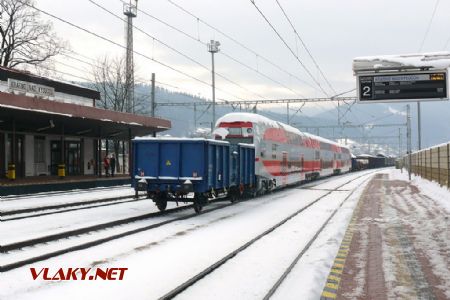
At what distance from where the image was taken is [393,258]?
9.01 m

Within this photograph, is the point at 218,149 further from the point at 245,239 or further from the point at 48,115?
the point at 48,115

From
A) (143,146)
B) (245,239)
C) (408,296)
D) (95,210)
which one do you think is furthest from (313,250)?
(95,210)

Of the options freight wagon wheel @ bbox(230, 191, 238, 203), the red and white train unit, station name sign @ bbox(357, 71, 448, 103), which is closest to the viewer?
station name sign @ bbox(357, 71, 448, 103)

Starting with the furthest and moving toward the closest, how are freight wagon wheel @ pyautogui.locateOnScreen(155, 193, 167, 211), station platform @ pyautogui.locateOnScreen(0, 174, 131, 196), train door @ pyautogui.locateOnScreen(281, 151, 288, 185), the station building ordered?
train door @ pyautogui.locateOnScreen(281, 151, 288, 185) < the station building < station platform @ pyautogui.locateOnScreen(0, 174, 131, 196) < freight wagon wheel @ pyautogui.locateOnScreen(155, 193, 167, 211)

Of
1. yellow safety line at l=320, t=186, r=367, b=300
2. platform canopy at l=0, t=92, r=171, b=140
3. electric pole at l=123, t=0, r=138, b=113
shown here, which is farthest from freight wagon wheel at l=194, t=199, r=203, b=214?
electric pole at l=123, t=0, r=138, b=113

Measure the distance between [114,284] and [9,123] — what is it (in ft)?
75.1

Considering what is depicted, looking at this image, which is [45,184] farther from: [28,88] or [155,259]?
[155,259]

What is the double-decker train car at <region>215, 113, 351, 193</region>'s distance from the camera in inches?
838

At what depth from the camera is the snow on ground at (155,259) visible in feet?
22.4

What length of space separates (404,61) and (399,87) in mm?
861

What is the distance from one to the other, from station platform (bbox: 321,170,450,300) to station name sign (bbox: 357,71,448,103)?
368 cm

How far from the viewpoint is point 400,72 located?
1512 centimetres

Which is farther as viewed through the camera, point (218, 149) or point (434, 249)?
point (218, 149)

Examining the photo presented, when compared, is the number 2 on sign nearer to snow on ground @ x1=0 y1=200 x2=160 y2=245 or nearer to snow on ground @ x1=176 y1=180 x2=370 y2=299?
snow on ground @ x1=176 y1=180 x2=370 y2=299
